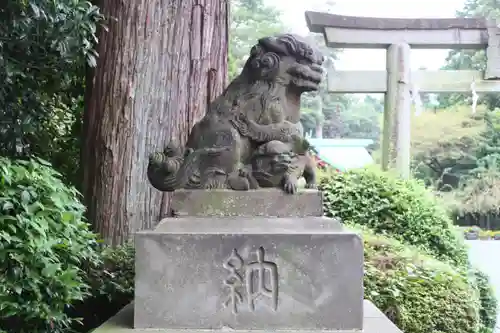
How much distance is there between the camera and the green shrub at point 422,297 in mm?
4621

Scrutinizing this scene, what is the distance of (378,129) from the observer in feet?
106

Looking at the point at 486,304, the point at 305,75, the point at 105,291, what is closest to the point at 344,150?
the point at 486,304

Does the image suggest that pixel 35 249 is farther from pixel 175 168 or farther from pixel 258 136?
pixel 258 136

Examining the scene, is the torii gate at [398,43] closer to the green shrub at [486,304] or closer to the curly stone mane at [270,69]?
the green shrub at [486,304]

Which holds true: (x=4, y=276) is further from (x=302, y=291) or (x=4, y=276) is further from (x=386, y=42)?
(x=386, y=42)

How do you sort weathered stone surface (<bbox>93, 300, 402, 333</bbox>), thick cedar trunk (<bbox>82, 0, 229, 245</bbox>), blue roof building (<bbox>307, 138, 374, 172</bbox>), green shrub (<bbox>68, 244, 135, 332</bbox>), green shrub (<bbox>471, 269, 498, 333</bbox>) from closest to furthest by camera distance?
weathered stone surface (<bbox>93, 300, 402, 333</bbox>) → green shrub (<bbox>68, 244, 135, 332</bbox>) → thick cedar trunk (<bbox>82, 0, 229, 245</bbox>) → green shrub (<bbox>471, 269, 498, 333</bbox>) → blue roof building (<bbox>307, 138, 374, 172</bbox>)

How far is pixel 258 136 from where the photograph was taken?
329 cm

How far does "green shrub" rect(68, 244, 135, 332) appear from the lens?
421cm

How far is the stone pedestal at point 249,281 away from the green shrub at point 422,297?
5.84ft

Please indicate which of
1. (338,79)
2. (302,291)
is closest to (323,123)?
(338,79)

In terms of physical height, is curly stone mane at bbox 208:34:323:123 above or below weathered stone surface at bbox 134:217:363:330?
above

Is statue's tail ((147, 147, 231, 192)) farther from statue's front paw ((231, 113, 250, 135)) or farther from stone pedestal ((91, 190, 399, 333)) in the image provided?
stone pedestal ((91, 190, 399, 333))

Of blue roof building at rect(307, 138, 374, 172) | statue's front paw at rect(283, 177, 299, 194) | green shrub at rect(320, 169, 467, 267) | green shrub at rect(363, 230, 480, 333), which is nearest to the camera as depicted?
statue's front paw at rect(283, 177, 299, 194)

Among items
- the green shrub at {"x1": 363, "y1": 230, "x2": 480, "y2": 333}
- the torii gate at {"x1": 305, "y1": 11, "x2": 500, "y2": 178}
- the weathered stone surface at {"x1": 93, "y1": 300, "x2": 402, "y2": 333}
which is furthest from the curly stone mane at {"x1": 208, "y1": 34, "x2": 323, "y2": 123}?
the torii gate at {"x1": 305, "y1": 11, "x2": 500, "y2": 178}
